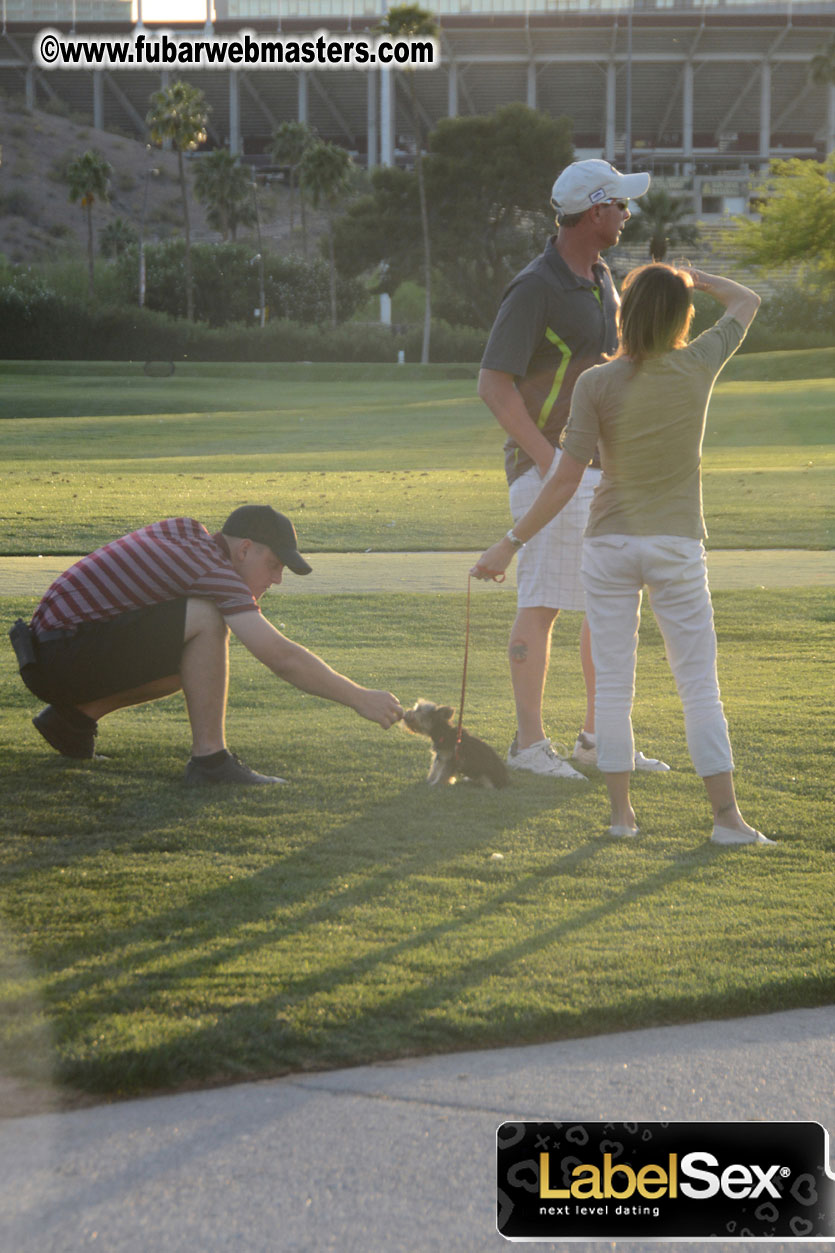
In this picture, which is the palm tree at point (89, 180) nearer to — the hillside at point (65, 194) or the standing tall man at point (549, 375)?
the hillside at point (65, 194)

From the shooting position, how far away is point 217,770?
18.1 feet

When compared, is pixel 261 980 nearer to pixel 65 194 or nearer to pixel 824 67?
pixel 824 67

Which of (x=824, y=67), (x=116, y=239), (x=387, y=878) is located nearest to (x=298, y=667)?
(x=387, y=878)

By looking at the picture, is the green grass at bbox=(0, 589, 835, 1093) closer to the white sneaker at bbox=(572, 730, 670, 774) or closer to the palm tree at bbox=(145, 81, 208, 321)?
the white sneaker at bbox=(572, 730, 670, 774)

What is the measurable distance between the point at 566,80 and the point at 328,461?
96.6m

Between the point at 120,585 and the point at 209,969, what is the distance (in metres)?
1.96

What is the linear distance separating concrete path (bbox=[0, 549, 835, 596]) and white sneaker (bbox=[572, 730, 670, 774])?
474cm

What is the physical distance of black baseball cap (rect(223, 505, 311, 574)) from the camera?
533 cm

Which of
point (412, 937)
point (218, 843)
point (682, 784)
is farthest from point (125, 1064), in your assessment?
point (682, 784)

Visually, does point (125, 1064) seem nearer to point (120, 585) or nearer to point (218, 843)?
point (218, 843)

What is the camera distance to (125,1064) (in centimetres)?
316

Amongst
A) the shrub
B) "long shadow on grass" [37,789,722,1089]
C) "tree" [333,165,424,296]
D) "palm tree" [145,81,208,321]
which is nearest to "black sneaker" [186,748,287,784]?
"long shadow on grass" [37,789,722,1089]

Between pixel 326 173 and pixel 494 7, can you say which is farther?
pixel 494 7

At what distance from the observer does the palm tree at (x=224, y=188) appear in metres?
87.1
